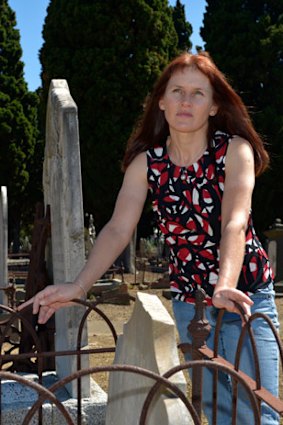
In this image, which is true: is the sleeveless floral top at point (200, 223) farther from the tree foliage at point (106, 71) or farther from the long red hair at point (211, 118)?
the tree foliage at point (106, 71)

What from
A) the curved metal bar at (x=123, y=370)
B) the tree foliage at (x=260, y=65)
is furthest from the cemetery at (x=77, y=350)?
the tree foliage at (x=260, y=65)

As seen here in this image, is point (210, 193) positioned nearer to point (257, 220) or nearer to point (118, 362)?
point (118, 362)

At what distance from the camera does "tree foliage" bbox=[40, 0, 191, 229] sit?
16609mm

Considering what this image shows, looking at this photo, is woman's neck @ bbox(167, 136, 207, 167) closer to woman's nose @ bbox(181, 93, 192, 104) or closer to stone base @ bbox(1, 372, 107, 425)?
woman's nose @ bbox(181, 93, 192, 104)

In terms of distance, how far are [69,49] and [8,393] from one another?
14064mm

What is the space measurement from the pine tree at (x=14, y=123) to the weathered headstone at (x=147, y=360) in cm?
2008

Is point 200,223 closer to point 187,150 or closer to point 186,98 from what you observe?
point 187,150

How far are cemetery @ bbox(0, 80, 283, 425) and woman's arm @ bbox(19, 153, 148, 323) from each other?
7.4 inches

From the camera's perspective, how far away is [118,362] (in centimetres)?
216

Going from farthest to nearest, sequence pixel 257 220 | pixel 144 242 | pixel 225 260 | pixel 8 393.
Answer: pixel 144 242, pixel 257 220, pixel 8 393, pixel 225 260

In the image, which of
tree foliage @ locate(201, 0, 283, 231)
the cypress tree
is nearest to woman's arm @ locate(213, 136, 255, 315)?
tree foliage @ locate(201, 0, 283, 231)

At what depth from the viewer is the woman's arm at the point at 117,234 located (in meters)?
2.15

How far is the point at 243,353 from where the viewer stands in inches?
86.5

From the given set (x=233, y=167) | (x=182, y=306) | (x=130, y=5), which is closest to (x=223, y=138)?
(x=233, y=167)
